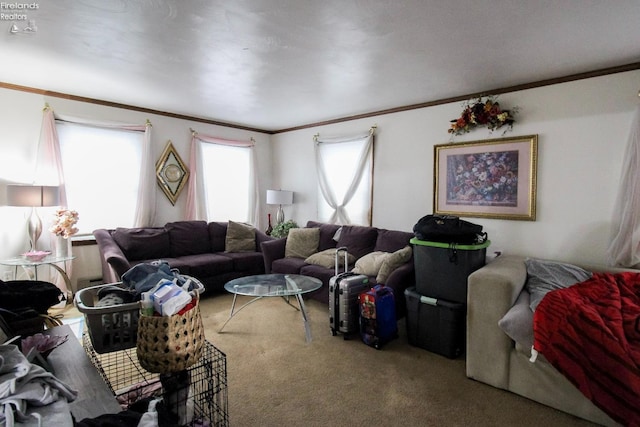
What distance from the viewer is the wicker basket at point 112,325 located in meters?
1.18

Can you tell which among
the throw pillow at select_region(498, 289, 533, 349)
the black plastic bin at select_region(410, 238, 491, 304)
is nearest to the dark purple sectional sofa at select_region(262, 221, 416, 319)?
the black plastic bin at select_region(410, 238, 491, 304)

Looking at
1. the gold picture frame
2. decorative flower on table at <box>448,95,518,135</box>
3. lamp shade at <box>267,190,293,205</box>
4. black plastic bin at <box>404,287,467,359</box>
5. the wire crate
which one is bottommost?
black plastic bin at <box>404,287,467,359</box>

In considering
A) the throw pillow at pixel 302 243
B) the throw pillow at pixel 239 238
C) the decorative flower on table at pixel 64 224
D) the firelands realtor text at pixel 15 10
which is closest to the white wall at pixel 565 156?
the throw pillow at pixel 302 243

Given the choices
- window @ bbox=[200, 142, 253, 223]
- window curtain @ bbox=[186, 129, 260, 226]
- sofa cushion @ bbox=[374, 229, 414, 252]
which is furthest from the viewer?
window @ bbox=[200, 142, 253, 223]

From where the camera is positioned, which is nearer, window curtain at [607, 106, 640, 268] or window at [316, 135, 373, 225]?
window curtain at [607, 106, 640, 268]

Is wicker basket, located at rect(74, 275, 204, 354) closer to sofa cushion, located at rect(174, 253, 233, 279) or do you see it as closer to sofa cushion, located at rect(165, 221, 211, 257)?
sofa cushion, located at rect(174, 253, 233, 279)

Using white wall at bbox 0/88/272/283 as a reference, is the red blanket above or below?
below

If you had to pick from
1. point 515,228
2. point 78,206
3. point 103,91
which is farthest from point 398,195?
point 78,206

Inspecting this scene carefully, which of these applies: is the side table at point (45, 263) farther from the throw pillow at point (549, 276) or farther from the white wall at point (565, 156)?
the throw pillow at point (549, 276)

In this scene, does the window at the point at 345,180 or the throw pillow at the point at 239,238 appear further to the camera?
the throw pillow at the point at 239,238

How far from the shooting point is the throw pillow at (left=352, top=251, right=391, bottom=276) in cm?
348

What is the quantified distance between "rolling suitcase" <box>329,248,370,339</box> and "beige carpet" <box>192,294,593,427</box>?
112 mm

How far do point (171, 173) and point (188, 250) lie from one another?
113 centimetres

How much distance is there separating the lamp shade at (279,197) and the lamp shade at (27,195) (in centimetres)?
282
